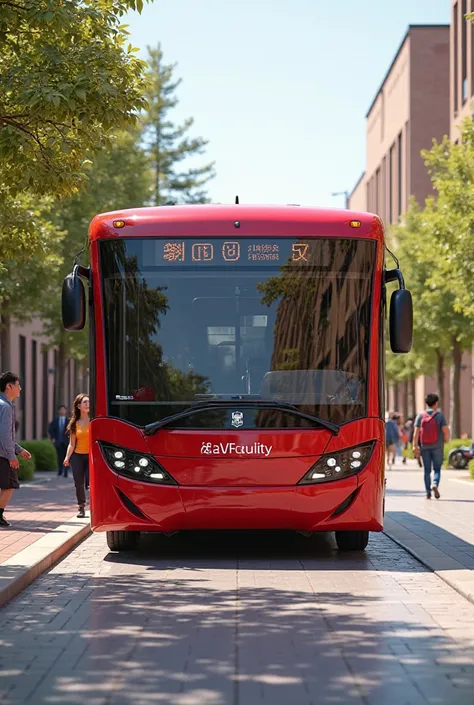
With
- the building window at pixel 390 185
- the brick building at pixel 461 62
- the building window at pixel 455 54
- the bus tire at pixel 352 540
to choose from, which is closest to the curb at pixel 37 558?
the bus tire at pixel 352 540

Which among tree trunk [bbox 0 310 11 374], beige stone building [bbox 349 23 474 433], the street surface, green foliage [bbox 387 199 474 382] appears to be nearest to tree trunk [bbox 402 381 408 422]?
beige stone building [bbox 349 23 474 433]

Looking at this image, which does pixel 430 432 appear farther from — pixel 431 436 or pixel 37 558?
pixel 37 558

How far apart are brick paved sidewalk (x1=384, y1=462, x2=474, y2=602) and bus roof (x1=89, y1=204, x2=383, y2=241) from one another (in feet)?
10.5

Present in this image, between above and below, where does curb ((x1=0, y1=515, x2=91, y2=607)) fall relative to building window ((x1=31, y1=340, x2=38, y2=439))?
below

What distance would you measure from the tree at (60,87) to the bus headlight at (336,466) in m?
3.89

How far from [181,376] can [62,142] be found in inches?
107

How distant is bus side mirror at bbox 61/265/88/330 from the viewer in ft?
42.1

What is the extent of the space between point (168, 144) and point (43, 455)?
122 feet

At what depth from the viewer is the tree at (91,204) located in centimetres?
3684

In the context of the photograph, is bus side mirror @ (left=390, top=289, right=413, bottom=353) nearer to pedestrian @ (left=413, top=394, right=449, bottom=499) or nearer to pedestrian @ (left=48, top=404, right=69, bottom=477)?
pedestrian @ (left=413, top=394, right=449, bottom=499)

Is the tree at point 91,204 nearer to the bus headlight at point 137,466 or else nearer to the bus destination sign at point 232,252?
the bus destination sign at point 232,252

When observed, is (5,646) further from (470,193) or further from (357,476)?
(470,193)

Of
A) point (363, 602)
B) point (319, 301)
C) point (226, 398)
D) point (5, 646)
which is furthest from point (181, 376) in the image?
point (5, 646)

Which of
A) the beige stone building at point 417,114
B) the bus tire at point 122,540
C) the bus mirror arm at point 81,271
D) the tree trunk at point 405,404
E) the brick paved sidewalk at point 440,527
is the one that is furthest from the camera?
the tree trunk at point 405,404
